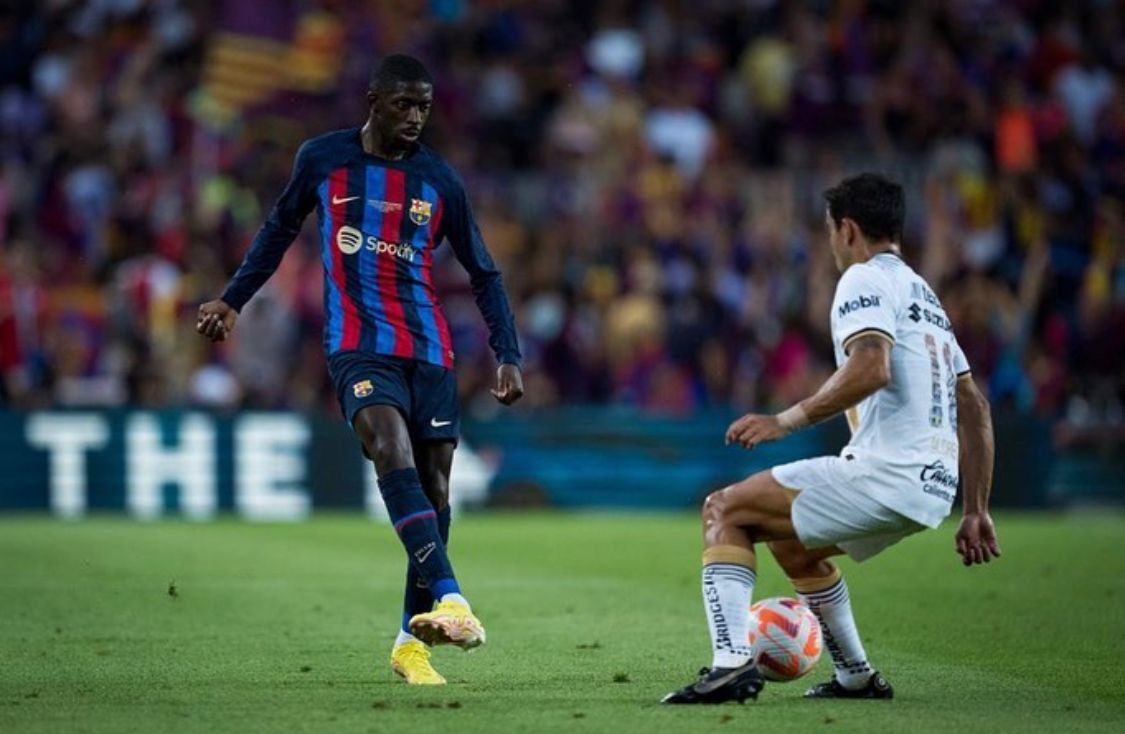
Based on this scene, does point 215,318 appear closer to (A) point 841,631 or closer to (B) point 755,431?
(B) point 755,431

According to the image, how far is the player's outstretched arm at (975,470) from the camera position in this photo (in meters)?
8.12

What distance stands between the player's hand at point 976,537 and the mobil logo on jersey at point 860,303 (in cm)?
101

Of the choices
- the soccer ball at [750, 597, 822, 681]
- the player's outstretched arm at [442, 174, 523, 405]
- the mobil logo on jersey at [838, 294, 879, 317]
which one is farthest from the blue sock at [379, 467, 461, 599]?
the mobil logo on jersey at [838, 294, 879, 317]

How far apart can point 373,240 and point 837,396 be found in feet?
7.92

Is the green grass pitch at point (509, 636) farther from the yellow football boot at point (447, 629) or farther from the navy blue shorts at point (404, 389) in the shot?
the navy blue shorts at point (404, 389)

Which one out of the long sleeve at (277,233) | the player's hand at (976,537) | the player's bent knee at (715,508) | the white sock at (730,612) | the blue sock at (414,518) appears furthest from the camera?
the long sleeve at (277,233)

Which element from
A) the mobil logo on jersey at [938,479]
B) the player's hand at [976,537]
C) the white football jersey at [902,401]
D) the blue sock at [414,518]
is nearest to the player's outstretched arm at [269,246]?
the blue sock at [414,518]

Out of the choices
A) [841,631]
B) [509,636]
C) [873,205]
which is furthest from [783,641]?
[509,636]

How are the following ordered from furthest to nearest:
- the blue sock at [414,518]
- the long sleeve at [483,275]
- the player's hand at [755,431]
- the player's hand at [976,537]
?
1. the long sleeve at [483,275]
2. the blue sock at [414,518]
3. the player's hand at [976,537]
4. the player's hand at [755,431]

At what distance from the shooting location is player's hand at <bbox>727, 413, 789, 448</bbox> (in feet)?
24.2

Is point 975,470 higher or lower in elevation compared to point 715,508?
higher

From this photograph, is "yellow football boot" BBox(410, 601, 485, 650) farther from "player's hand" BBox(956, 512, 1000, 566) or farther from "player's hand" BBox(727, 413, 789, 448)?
"player's hand" BBox(956, 512, 1000, 566)

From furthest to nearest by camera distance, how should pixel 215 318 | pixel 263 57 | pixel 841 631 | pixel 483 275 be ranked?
pixel 263 57, pixel 483 275, pixel 215 318, pixel 841 631

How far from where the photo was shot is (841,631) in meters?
8.35
